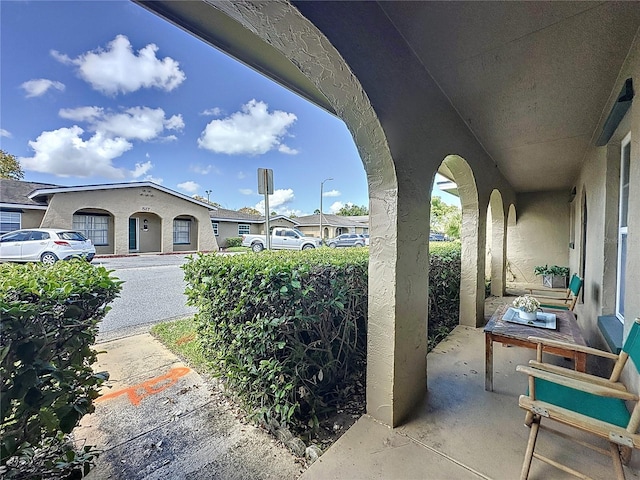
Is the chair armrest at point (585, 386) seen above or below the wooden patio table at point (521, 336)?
above

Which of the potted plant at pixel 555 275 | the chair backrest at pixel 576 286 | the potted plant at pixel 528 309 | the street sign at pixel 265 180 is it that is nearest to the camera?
the potted plant at pixel 528 309

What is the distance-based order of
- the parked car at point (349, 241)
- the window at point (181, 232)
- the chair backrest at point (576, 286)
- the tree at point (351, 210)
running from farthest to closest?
the tree at point (351, 210) → the parked car at point (349, 241) → the window at point (181, 232) → the chair backrest at point (576, 286)

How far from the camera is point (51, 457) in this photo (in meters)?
1.53

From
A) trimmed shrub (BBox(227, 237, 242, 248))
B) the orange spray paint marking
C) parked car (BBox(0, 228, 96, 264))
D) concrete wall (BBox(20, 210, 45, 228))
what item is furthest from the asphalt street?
trimmed shrub (BBox(227, 237, 242, 248))

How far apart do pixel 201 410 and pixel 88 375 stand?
112cm

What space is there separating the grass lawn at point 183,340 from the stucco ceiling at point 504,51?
279 cm

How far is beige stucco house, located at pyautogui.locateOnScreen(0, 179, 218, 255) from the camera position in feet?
41.1

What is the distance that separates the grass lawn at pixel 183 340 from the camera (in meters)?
3.24

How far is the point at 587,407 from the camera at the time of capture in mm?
1539

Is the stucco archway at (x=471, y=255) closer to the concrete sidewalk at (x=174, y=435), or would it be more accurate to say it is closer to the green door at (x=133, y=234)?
the concrete sidewalk at (x=174, y=435)

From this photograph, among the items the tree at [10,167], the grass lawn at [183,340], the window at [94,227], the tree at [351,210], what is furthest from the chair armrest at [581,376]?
the tree at [351,210]

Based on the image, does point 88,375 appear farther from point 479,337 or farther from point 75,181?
point 75,181

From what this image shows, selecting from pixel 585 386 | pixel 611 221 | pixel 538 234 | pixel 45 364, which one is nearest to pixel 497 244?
pixel 538 234

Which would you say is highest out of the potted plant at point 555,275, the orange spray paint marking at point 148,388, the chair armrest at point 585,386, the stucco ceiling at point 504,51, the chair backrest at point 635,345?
the stucco ceiling at point 504,51
